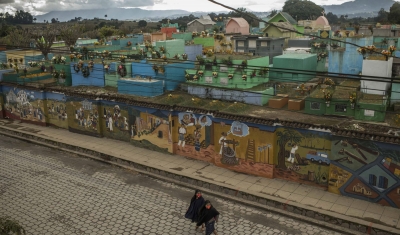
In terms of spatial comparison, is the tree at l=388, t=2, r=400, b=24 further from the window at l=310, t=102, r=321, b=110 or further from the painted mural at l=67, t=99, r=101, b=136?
the painted mural at l=67, t=99, r=101, b=136

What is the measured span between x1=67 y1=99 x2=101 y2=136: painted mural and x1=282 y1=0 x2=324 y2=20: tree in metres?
99.7

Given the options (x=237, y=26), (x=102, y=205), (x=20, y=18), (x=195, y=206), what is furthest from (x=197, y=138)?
(x=20, y=18)

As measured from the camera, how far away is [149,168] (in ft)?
66.2

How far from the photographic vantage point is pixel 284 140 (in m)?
17.5

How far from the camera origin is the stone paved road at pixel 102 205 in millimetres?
14547

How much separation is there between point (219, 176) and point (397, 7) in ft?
219

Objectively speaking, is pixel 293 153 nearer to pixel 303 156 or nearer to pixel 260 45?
pixel 303 156

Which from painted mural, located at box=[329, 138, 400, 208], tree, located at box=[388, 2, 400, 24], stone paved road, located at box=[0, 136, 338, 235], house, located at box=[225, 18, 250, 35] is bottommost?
stone paved road, located at box=[0, 136, 338, 235]

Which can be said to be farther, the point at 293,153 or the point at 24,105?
the point at 24,105

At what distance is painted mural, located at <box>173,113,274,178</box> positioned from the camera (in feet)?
59.6

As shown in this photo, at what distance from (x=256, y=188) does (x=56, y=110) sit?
56.5 ft

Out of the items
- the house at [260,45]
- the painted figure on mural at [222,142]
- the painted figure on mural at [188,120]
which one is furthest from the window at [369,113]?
the house at [260,45]

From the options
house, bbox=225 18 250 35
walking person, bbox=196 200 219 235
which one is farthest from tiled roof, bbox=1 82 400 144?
house, bbox=225 18 250 35

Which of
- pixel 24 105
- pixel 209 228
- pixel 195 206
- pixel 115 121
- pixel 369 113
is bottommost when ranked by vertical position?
pixel 209 228
